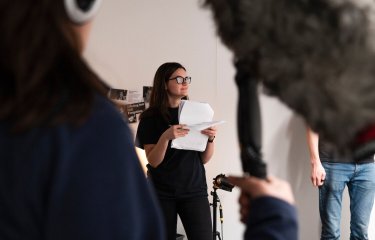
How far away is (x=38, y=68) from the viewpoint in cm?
41

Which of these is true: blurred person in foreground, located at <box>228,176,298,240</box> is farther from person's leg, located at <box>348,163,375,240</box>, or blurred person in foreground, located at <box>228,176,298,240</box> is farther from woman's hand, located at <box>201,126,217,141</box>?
person's leg, located at <box>348,163,375,240</box>

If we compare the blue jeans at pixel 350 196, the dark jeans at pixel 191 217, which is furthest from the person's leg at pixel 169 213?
the blue jeans at pixel 350 196

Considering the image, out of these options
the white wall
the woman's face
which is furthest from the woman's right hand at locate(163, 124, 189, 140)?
the white wall

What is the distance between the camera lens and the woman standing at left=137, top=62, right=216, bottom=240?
206 centimetres

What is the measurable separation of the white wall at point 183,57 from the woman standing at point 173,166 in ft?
2.53

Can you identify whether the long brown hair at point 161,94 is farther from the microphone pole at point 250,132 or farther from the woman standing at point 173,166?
the microphone pole at point 250,132

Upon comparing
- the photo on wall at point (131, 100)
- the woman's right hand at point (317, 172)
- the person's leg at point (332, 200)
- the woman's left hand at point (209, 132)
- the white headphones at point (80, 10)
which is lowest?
the person's leg at point (332, 200)

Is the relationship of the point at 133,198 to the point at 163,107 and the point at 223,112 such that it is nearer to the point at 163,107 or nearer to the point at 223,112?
the point at 163,107

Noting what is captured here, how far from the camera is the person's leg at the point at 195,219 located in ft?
6.77

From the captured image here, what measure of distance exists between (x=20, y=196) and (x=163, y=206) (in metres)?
1.69

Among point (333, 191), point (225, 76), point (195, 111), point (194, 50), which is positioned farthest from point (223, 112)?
point (333, 191)

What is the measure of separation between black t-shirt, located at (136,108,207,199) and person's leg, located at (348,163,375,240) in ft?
3.58

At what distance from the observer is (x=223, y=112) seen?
296 cm

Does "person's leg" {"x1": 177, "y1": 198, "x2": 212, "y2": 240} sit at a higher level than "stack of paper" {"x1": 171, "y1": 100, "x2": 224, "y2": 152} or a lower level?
lower
